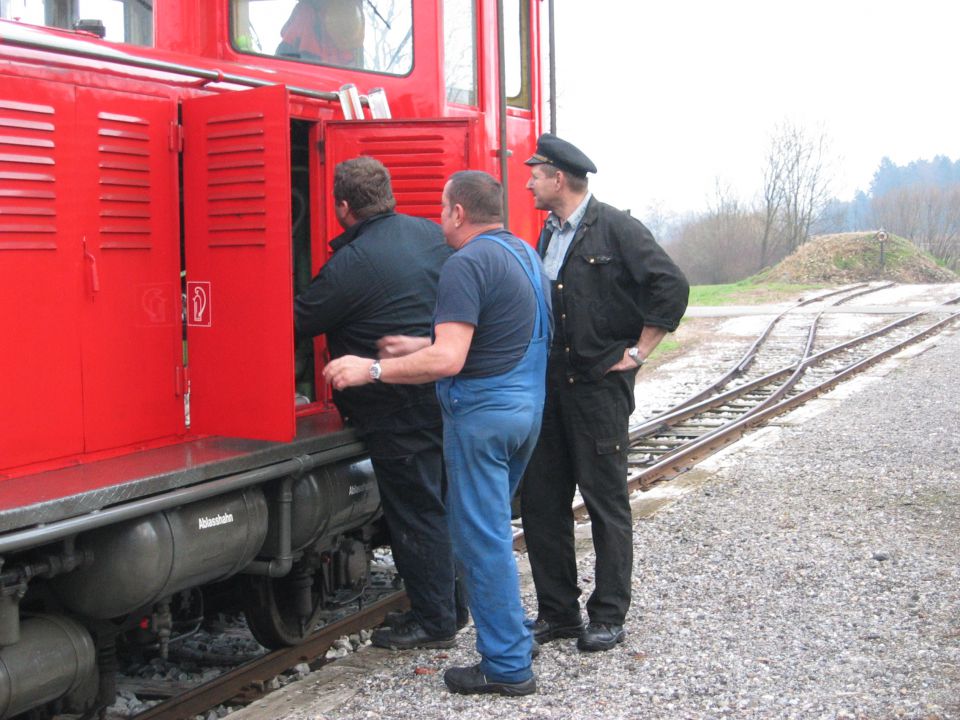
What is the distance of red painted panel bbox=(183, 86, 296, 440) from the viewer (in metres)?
3.82

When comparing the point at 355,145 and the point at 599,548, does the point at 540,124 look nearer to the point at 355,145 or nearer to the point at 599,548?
the point at 355,145

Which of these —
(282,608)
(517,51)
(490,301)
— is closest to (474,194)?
(490,301)

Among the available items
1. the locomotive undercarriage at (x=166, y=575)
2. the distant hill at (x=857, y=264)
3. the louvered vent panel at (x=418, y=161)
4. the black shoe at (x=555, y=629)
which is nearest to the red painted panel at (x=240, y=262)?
the locomotive undercarriage at (x=166, y=575)

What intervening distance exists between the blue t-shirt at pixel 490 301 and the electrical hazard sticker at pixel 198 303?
862 mm

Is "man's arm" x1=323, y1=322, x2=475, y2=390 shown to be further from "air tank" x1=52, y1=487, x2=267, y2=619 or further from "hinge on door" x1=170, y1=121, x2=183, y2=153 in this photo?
"hinge on door" x1=170, y1=121, x2=183, y2=153

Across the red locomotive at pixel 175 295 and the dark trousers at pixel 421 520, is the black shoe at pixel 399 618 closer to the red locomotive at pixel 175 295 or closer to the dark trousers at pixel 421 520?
the dark trousers at pixel 421 520

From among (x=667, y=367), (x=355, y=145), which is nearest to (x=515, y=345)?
(x=355, y=145)

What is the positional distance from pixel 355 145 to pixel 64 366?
1.63 meters

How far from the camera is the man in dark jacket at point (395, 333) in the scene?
4.29 m

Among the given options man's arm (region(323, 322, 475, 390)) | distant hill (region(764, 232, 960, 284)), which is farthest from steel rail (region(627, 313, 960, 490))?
distant hill (region(764, 232, 960, 284))

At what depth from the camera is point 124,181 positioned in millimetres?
3875

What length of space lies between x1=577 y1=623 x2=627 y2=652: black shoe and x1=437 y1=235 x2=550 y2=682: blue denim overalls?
1.51ft

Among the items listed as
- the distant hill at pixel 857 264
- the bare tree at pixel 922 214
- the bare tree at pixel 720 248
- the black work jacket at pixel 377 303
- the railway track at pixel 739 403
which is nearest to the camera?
the black work jacket at pixel 377 303

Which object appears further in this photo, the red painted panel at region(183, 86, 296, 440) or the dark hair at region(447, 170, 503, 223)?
the dark hair at region(447, 170, 503, 223)
